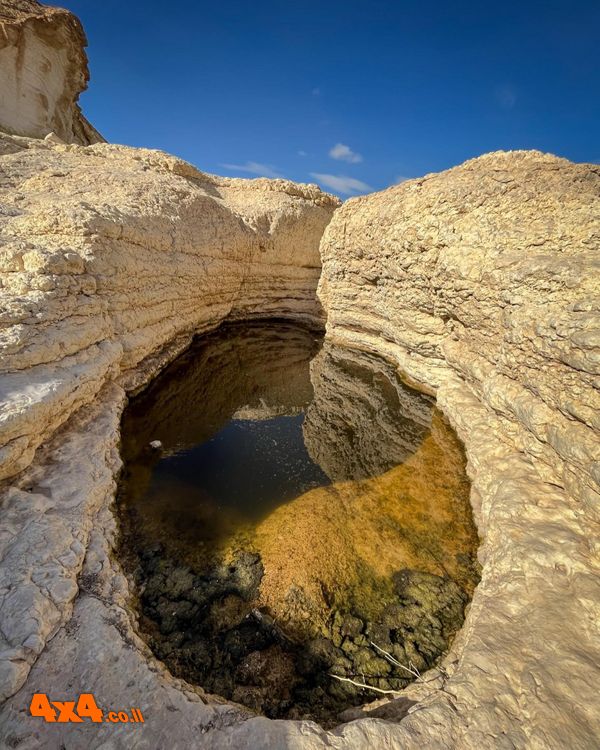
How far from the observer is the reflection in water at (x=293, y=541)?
12.3ft

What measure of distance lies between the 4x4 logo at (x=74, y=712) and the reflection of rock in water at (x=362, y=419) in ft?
14.3

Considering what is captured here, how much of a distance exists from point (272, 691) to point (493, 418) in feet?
18.4

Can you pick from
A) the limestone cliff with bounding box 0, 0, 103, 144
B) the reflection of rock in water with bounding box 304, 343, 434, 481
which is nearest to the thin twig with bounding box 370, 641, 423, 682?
the reflection of rock in water with bounding box 304, 343, 434, 481

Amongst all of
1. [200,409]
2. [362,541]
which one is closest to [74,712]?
[362,541]

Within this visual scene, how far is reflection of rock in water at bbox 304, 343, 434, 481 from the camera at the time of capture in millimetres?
7117

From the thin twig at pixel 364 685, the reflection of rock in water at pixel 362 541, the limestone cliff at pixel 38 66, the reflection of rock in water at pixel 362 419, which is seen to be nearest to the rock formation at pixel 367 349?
the thin twig at pixel 364 685

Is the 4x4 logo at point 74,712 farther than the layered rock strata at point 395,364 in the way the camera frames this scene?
No

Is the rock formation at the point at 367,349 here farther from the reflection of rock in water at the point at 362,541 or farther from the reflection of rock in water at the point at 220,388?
the reflection of rock in water at the point at 220,388

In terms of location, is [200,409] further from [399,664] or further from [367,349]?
[367,349]

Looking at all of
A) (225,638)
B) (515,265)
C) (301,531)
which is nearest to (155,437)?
(301,531)

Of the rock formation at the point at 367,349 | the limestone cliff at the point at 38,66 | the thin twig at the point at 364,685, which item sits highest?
the limestone cliff at the point at 38,66

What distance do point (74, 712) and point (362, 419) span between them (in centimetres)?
711

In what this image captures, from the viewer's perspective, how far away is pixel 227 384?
10.1 meters

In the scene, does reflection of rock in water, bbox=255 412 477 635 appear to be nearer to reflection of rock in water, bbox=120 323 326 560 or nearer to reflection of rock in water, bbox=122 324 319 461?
reflection of rock in water, bbox=120 323 326 560
